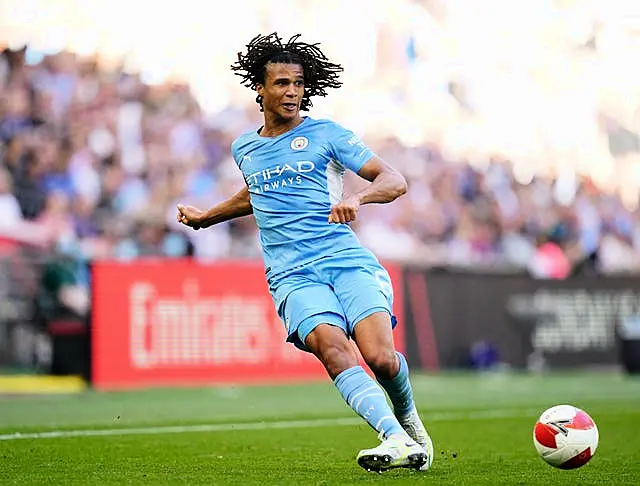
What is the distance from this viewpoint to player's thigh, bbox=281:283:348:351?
657 centimetres

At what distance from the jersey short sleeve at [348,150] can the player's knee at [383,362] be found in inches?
38.5

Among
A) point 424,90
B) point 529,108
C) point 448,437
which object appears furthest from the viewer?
point 529,108

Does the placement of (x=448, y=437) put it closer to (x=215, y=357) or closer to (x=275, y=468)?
(x=275, y=468)

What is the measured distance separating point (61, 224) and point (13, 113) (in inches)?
64.7

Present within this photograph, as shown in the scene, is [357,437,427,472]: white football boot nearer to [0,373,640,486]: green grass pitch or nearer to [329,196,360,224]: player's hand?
[0,373,640,486]: green grass pitch

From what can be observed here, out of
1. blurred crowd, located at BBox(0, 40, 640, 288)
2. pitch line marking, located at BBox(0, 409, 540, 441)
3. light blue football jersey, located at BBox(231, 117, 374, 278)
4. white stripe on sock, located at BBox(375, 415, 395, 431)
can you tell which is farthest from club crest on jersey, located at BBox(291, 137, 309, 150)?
blurred crowd, located at BBox(0, 40, 640, 288)

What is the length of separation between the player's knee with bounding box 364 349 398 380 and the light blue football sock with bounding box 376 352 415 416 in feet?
0.39

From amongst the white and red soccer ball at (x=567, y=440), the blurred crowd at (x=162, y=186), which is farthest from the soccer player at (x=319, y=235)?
the blurred crowd at (x=162, y=186)

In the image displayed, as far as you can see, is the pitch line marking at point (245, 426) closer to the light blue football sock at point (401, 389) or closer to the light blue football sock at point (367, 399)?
the light blue football sock at point (401, 389)

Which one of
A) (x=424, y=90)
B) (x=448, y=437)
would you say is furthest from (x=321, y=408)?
(x=424, y=90)

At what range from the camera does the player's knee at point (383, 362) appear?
21.5 ft

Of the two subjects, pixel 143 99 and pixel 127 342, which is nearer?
pixel 127 342

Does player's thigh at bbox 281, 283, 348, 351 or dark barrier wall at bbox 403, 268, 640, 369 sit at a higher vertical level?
dark barrier wall at bbox 403, 268, 640, 369

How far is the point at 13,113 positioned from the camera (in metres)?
16.9
